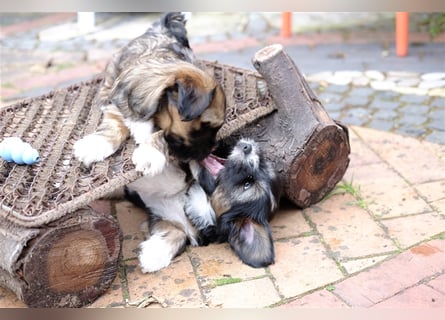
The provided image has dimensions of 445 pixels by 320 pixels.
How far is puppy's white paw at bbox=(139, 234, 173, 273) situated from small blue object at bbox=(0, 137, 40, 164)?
0.77 metres

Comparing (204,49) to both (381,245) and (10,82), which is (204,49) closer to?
(10,82)

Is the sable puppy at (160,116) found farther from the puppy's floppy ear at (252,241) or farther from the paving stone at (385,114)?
the paving stone at (385,114)

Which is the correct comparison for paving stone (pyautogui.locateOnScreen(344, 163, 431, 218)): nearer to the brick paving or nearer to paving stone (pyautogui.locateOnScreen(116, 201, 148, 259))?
the brick paving

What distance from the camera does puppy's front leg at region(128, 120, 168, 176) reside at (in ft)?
12.3

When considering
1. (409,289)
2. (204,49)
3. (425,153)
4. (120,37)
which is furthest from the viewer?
(120,37)

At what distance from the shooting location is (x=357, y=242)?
418 centimetres

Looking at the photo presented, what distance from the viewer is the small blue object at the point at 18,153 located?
3857 millimetres

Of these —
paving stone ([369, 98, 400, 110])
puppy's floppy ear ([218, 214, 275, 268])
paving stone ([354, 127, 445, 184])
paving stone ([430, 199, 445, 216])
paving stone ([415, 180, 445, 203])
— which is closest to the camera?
puppy's floppy ear ([218, 214, 275, 268])

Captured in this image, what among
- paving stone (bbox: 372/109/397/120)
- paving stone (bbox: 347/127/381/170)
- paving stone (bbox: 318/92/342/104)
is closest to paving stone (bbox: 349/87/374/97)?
paving stone (bbox: 318/92/342/104)

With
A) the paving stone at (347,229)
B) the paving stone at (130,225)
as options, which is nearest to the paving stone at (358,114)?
the paving stone at (347,229)

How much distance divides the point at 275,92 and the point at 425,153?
4.69 ft

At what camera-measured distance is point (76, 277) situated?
360cm

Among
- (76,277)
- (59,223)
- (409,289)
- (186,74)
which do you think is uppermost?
(186,74)

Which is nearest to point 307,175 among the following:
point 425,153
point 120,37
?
point 425,153
